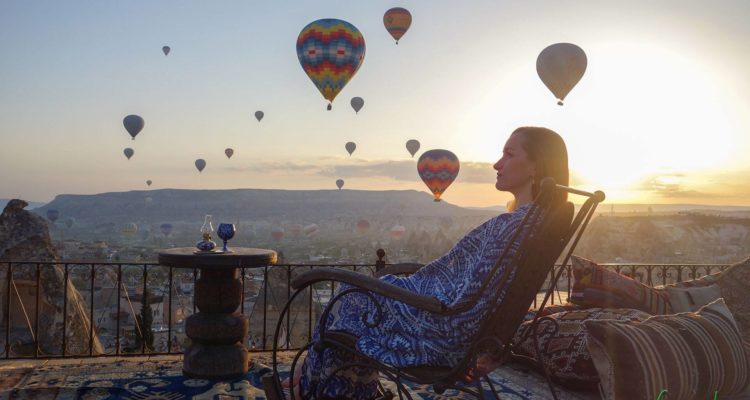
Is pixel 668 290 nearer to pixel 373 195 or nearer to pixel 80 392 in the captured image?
pixel 80 392

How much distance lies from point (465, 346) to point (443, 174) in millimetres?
22670

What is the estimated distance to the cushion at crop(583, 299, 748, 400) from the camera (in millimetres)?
2412

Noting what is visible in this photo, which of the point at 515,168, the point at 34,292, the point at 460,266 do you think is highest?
the point at 515,168

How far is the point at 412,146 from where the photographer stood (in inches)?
1192

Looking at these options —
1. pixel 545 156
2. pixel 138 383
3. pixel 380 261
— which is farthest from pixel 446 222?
pixel 545 156

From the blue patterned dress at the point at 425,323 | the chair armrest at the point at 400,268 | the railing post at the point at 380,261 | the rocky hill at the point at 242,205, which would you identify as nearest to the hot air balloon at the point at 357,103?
the railing post at the point at 380,261

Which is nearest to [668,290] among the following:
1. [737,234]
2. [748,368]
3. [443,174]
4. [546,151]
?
[748,368]

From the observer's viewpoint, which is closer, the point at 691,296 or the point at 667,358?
the point at 667,358

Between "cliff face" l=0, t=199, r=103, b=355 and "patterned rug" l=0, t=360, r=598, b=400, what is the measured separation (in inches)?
375

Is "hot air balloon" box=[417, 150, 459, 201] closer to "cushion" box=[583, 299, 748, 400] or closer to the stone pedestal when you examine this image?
the stone pedestal

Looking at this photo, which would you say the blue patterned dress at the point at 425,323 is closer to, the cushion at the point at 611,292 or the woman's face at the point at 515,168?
the woman's face at the point at 515,168

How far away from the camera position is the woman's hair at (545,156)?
7.18ft

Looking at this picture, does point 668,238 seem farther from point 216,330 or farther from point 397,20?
point 216,330

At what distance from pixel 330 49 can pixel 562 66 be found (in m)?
6.41
